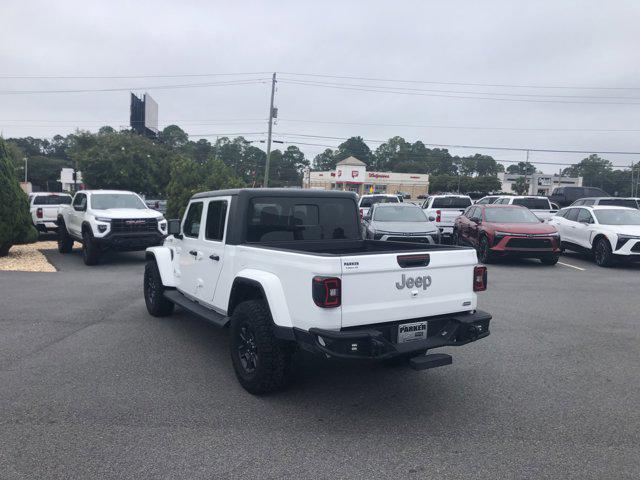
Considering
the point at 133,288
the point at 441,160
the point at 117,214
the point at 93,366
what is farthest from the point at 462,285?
the point at 441,160

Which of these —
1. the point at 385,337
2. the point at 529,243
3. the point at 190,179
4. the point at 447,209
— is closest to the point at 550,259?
the point at 529,243

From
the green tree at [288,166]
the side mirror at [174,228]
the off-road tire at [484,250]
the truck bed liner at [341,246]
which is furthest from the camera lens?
the green tree at [288,166]

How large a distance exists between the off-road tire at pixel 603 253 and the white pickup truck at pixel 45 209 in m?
17.0

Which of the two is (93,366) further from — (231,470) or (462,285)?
(462,285)

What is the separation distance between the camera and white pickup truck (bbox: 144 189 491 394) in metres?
4.19

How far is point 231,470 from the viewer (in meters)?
3.51

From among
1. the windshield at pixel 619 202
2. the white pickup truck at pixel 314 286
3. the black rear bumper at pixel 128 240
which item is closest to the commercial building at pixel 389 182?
the windshield at pixel 619 202

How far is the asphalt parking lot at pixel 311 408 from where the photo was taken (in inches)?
142

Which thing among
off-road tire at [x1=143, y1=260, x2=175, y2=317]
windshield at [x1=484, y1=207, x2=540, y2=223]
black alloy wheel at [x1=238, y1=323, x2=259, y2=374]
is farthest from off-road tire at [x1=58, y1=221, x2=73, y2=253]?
black alloy wheel at [x1=238, y1=323, x2=259, y2=374]

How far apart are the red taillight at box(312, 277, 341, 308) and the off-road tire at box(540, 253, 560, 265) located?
37.1 ft

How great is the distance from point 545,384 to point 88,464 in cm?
413

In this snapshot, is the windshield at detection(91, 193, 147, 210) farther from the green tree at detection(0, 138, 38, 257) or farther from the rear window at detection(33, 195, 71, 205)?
the rear window at detection(33, 195, 71, 205)

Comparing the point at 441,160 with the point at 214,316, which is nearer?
the point at 214,316

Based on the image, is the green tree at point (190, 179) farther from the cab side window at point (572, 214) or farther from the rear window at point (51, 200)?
the cab side window at point (572, 214)
